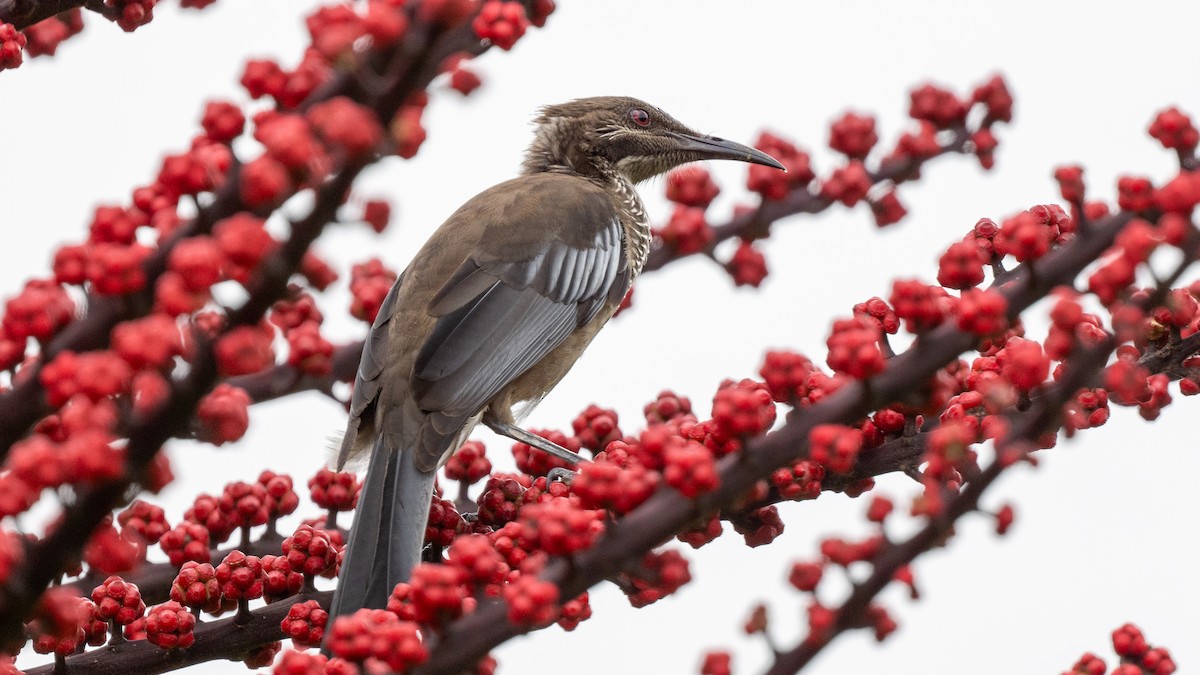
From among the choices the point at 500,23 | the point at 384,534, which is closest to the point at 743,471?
the point at 500,23

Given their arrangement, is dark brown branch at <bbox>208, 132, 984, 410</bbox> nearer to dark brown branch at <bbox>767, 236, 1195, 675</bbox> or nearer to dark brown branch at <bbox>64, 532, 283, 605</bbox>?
dark brown branch at <bbox>64, 532, 283, 605</bbox>

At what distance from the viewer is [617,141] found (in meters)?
5.21

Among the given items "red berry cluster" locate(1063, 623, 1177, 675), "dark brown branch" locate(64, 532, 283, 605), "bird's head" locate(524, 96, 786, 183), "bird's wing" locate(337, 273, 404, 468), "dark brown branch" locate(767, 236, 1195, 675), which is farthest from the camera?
"bird's head" locate(524, 96, 786, 183)

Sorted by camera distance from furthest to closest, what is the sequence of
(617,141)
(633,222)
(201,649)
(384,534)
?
(617,141), (633,222), (384,534), (201,649)

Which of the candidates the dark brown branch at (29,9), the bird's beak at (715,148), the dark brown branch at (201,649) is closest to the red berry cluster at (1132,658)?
the dark brown branch at (201,649)

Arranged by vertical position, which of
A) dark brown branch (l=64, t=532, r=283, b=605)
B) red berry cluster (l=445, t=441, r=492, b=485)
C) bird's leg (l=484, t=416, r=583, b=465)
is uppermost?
bird's leg (l=484, t=416, r=583, b=465)

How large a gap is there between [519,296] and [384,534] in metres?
1.45

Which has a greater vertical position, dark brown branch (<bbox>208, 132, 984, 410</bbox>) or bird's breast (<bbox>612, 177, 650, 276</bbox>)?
bird's breast (<bbox>612, 177, 650, 276</bbox>)

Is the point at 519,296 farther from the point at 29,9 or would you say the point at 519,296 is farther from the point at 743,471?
the point at 743,471

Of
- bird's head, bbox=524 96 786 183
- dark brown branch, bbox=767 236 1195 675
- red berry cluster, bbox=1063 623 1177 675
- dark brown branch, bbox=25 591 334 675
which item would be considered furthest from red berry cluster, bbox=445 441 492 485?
bird's head, bbox=524 96 786 183

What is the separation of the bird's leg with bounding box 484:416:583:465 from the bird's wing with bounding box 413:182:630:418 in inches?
7.0

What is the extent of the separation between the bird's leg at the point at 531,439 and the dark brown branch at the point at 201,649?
862 mm

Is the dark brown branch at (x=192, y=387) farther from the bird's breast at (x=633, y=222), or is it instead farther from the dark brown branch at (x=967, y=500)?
the bird's breast at (x=633, y=222)

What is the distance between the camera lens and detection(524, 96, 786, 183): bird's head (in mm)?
5199
